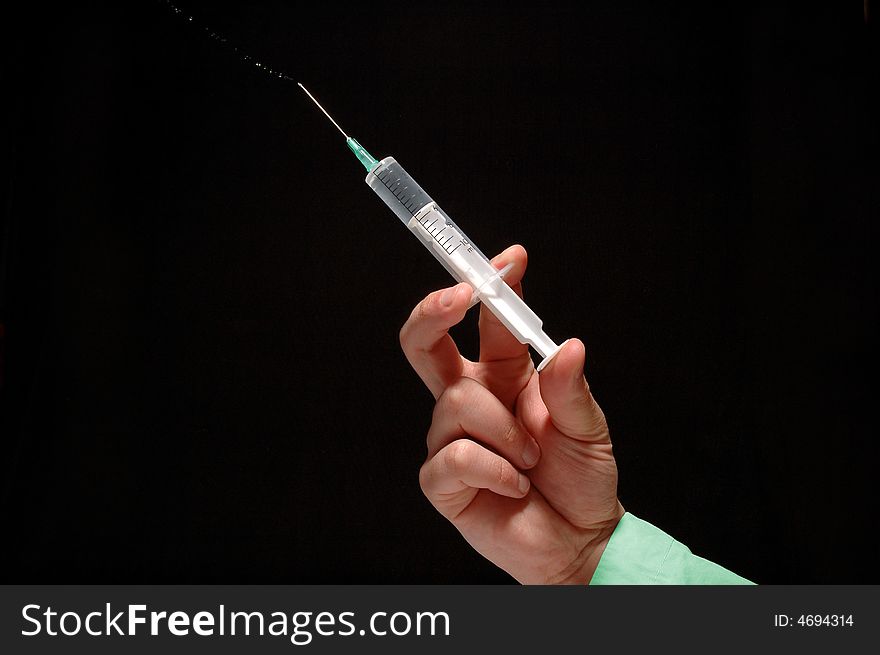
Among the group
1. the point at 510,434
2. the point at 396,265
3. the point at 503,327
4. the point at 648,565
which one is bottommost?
the point at 648,565

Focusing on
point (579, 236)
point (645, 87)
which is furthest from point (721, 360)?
point (645, 87)

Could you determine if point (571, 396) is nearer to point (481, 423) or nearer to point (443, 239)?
point (481, 423)

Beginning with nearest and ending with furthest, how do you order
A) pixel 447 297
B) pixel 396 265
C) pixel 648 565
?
pixel 447 297, pixel 648 565, pixel 396 265

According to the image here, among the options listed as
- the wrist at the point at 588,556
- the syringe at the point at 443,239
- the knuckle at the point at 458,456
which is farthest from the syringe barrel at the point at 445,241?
the wrist at the point at 588,556

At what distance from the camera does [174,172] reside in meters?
1.00

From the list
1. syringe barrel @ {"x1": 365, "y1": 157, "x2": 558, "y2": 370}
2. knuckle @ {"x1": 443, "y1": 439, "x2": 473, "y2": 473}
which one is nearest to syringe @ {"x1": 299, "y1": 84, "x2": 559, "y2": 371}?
syringe barrel @ {"x1": 365, "y1": 157, "x2": 558, "y2": 370}

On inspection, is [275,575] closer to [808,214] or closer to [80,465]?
[80,465]

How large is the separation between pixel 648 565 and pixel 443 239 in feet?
1.35

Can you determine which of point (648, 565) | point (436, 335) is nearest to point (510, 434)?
point (436, 335)

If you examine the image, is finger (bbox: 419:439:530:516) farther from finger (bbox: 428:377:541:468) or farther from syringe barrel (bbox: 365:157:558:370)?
syringe barrel (bbox: 365:157:558:370)

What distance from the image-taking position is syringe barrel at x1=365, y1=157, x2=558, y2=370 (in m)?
0.64

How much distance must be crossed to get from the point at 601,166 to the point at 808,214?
1.06 feet

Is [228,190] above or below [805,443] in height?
above

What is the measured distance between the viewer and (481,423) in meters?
0.64
